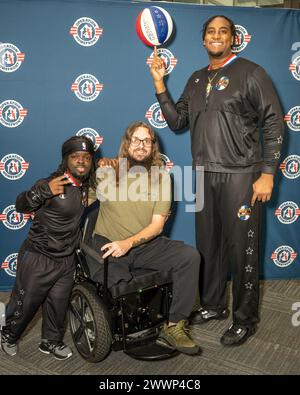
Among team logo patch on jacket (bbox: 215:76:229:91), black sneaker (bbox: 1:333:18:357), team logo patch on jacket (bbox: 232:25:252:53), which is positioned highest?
team logo patch on jacket (bbox: 232:25:252:53)

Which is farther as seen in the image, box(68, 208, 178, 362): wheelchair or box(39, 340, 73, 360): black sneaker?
box(39, 340, 73, 360): black sneaker

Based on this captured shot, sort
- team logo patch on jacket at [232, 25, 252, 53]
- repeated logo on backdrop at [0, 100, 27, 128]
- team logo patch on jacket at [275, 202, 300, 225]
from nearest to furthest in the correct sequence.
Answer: repeated logo on backdrop at [0, 100, 27, 128] < team logo patch on jacket at [232, 25, 252, 53] < team logo patch on jacket at [275, 202, 300, 225]

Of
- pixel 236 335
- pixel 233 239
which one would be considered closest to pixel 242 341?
pixel 236 335

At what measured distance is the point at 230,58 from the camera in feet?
7.62

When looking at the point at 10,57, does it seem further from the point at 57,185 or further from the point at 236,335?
the point at 236,335

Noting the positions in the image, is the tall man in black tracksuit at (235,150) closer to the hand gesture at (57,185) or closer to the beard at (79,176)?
the beard at (79,176)

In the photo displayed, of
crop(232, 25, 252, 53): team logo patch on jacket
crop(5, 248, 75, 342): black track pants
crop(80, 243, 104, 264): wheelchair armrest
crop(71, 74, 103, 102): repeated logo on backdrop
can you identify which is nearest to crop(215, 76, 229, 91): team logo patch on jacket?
crop(232, 25, 252, 53): team logo patch on jacket

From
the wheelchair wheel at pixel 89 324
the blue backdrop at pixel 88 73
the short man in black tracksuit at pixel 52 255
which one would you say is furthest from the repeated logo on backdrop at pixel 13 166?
the wheelchair wheel at pixel 89 324

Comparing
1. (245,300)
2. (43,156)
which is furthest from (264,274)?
(43,156)

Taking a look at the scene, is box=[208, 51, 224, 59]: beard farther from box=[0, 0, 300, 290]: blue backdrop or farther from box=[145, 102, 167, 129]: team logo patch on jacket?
box=[145, 102, 167, 129]: team logo patch on jacket

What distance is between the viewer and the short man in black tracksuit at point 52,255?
2174 mm

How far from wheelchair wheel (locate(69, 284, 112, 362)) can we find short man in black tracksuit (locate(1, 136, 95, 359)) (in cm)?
7

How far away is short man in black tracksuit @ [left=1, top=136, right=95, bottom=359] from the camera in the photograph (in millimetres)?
2174

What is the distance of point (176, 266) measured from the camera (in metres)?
2.14
